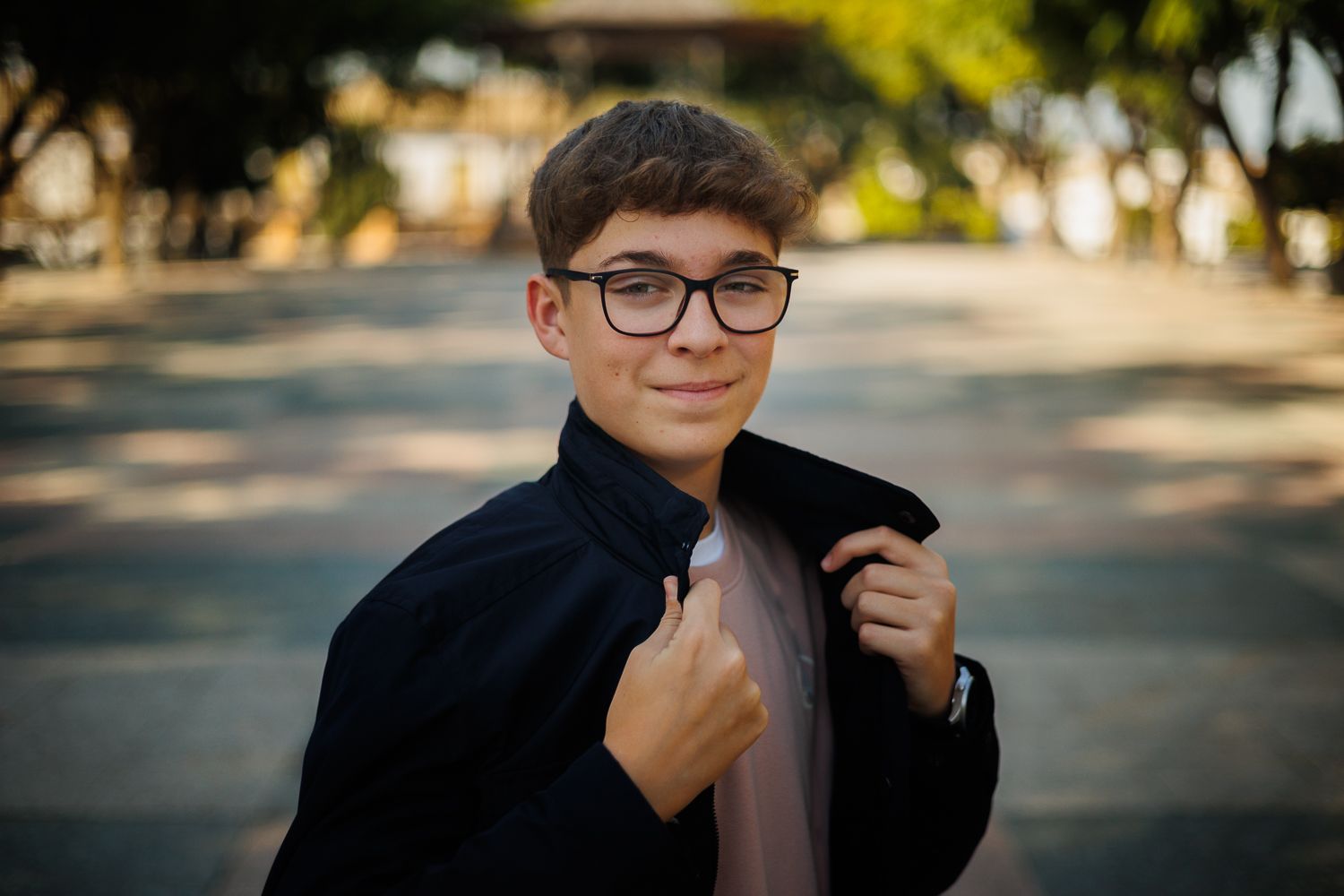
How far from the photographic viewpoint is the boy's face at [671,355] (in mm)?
1442

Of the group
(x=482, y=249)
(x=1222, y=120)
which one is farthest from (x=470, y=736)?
(x=482, y=249)

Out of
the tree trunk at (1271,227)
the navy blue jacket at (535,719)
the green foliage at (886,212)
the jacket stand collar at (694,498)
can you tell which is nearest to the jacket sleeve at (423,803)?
the navy blue jacket at (535,719)

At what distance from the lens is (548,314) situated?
166cm

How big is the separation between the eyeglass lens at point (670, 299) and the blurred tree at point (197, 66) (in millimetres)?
16964

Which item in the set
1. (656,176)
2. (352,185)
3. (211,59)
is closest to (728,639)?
(656,176)

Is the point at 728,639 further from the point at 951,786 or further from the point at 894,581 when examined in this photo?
the point at 951,786

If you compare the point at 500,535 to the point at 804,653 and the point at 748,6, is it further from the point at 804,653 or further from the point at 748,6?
the point at 748,6

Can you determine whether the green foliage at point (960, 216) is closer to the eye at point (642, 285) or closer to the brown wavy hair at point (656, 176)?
the brown wavy hair at point (656, 176)

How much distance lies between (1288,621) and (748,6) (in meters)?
40.7

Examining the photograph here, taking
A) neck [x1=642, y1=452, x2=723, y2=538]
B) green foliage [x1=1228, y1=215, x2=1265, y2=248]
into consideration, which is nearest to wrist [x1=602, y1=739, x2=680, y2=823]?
neck [x1=642, y1=452, x2=723, y2=538]

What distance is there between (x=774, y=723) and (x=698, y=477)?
346mm

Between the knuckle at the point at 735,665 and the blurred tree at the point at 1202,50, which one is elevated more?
the blurred tree at the point at 1202,50

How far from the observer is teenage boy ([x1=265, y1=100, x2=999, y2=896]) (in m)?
1.20

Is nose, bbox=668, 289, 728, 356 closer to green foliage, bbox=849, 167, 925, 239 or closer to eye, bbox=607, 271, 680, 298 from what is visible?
eye, bbox=607, 271, 680, 298
